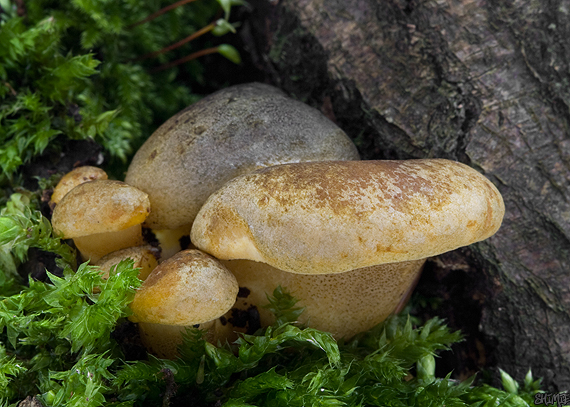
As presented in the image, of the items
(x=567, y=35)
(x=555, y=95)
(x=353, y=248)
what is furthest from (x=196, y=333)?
(x=567, y=35)

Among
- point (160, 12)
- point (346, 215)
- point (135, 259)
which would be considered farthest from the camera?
point (160, 12)

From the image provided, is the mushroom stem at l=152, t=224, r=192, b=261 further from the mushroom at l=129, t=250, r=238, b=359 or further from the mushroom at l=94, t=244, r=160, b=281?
the mushroom at l=129, t=250, r=238, b=359

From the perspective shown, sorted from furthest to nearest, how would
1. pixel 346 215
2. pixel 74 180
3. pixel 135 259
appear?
pixel 74 180 < pixel 135 259 < pixel 346 215

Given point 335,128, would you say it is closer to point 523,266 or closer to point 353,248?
point 353,248

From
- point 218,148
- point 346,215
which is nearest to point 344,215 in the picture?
point 346,215

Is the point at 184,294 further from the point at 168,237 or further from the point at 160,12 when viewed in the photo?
→ the point at 160,12

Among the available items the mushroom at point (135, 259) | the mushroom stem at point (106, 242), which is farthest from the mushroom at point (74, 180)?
the mushroom at point (135, 259)
